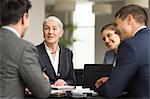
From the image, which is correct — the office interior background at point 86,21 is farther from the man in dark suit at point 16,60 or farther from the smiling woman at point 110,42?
the man in dark suit at point 16,60

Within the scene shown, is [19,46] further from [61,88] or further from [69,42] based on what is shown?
[69,42]

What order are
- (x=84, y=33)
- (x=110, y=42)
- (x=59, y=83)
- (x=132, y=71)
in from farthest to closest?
1. (x=84, y=33)
2. (x=110, y=42)
3. (x=59, y=83)
4. (x=132, y=71)

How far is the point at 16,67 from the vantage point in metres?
1.40

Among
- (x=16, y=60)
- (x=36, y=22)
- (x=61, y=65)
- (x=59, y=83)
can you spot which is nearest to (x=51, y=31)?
(x=61, y=65)

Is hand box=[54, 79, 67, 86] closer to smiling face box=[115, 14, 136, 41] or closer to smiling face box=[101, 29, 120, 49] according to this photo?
smiling face box=[115, 14, 136, 41]

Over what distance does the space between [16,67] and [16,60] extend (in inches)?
1.4

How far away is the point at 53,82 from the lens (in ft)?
7.91

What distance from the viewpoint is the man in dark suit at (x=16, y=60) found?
1398 mm

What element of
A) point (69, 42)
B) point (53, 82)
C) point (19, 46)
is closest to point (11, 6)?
point (19, 46)

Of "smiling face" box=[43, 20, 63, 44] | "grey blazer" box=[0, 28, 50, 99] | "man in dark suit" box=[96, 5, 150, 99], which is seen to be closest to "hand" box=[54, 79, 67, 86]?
"smiling face" box=[43, 20, 63, 44]

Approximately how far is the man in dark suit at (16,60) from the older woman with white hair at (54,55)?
0.99 m

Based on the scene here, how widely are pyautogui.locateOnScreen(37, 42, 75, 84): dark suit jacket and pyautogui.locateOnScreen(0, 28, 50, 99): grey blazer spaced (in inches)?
39.1

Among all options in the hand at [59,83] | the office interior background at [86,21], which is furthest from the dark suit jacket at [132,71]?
the office interior background at [86,21]

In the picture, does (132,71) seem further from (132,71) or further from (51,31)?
(51,31)
